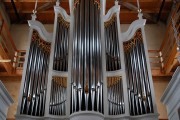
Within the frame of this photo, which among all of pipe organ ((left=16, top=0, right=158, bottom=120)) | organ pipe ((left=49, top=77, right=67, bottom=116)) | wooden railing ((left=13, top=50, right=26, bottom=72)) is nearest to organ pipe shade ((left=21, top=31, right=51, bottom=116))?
pipe organ ((left=16, top=0, right=158, bottom=120))

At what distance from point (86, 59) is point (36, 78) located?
4.93 feet

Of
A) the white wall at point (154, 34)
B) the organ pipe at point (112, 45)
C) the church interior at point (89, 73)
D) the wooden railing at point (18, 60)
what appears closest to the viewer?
the church interior at point (89, 73)

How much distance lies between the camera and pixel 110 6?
49.7ft

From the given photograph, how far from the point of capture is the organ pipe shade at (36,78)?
750 cm

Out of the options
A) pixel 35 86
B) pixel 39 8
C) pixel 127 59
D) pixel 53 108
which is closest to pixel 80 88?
pixel 53 108

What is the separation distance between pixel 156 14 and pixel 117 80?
835 cm

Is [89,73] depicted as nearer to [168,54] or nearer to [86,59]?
[86,59]

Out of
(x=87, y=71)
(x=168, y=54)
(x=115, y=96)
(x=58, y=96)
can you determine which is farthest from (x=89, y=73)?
(x=168, y=54)

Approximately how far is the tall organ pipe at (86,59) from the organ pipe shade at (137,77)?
894 mm

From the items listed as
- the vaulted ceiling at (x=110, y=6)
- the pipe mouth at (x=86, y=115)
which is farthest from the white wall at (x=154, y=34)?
the pipe mouth at (x=86, y=115)

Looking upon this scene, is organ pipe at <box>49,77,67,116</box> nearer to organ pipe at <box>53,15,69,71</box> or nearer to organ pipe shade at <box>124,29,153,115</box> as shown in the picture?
organ pipe at <box>53,15,69,71</box>

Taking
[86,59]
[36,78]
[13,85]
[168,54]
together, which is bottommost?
[36,78]

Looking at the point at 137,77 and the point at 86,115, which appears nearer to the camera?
the point at 86,115

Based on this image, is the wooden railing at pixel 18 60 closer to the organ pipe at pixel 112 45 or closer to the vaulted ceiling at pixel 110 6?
the vaulted ceiling at pixel 110 6
